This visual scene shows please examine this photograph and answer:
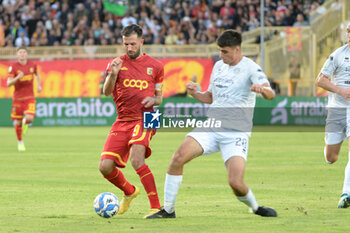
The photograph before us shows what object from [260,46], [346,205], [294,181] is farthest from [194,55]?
[346,205]

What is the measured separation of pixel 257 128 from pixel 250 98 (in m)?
22.7

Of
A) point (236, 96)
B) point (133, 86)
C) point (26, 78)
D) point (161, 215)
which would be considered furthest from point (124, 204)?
point (26, 78)

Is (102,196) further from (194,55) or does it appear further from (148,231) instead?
(194,55)

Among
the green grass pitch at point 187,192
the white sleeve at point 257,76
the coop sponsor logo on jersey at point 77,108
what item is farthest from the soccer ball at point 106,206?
the coop sponsor logo on jersey at point 77,108

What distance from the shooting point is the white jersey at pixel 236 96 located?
832 centimetres

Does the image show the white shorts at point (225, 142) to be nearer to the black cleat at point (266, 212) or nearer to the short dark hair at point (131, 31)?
the black cleat at point (266, 212)

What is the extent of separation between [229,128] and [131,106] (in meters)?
1.34

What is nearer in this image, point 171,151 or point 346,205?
point 346,205

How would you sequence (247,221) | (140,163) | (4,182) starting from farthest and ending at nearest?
(4,182)
(140,163)
(247,221)

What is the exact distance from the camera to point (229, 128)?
835 cm

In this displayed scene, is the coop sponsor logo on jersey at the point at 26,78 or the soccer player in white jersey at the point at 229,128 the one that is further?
the coop sponsor logo on jersey at the point at 26,78

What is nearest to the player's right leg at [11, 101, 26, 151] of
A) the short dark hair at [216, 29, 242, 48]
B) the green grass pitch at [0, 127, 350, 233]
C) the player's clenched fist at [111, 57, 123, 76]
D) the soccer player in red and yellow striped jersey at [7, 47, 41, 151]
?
the soccer player in red and yellow striped jersey at [7, 47, 41, 151]

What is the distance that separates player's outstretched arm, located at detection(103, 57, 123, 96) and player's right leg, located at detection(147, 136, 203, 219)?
45.0 inches

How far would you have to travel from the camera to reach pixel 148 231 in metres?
7.52
